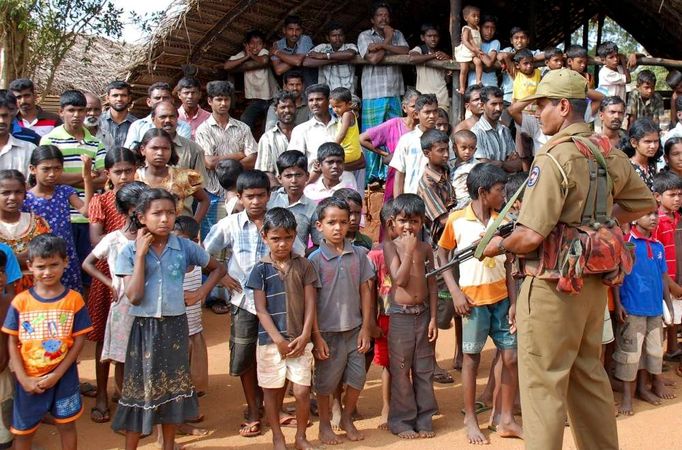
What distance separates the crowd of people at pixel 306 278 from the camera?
3.59m

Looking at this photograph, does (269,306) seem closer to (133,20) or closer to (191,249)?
(191,249)

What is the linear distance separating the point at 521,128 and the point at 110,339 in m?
4.70

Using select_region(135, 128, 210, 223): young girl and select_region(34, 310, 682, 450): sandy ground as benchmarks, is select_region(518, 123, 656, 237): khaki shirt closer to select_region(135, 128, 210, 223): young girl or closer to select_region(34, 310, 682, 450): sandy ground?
select_region(34, 310, 682, 450): sandy ground

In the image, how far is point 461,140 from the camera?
561 centimetres

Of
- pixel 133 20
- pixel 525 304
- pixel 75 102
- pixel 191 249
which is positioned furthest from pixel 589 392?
pixel 133 20

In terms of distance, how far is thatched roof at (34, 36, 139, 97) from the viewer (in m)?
10.6

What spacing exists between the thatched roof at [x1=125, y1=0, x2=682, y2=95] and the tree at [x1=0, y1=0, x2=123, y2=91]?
139 centimetres

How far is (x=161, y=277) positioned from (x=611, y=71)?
5769 millimetres

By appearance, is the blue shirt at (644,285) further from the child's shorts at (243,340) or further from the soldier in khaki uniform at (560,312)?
the child's shorts at (243,340)

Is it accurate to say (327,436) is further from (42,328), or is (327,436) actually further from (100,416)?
(42,328)

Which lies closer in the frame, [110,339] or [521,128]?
[110,339]

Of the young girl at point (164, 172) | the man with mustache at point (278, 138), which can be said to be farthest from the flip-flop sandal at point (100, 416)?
the man with mustache at point (278, 138)

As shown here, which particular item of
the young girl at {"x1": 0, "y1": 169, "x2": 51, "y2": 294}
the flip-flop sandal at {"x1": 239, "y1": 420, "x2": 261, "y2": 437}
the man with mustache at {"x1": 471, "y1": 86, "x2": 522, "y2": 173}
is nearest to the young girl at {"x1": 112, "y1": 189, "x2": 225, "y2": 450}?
the flip-flop sandal at {"x1": 239, "y1": 420, "x2": 261, "y2": 437}

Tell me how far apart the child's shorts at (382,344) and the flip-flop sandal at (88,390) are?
189 cm
